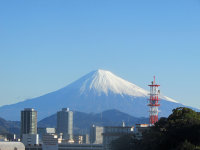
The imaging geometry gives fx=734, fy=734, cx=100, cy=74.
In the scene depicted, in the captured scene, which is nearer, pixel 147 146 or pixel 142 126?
pixel 147 146

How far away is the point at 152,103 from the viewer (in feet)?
557

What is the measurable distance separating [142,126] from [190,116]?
258 ft

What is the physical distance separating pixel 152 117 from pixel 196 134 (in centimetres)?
8619

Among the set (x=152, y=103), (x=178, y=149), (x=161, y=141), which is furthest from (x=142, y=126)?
(x=178, y=149)

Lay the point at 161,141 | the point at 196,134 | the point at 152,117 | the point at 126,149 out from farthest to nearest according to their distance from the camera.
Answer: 1. the point at 152,117
2. the point at 126,149
3. the point at 161,141
4. the point at 196,134

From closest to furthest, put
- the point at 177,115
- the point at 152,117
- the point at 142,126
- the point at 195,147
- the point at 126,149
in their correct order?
1. the point at 195,147
2. the point at 177,115
3. the point at 126,149
4. the point at 152,117
5. the point at 142,126

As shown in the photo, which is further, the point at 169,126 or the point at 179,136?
the point at 169,126

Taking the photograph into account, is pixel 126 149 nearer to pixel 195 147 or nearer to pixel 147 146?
pixel 147 146

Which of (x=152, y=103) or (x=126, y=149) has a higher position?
(x=152, y=103)

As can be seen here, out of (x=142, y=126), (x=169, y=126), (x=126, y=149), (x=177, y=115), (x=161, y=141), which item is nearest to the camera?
(x=161, y=141)

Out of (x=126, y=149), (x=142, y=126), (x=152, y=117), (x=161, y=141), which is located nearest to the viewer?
(x=161, y=141)

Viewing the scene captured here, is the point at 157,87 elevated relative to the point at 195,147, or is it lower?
elevated

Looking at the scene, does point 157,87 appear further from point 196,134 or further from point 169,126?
point 196,134

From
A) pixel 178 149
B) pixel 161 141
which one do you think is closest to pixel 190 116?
pixel 161 141
